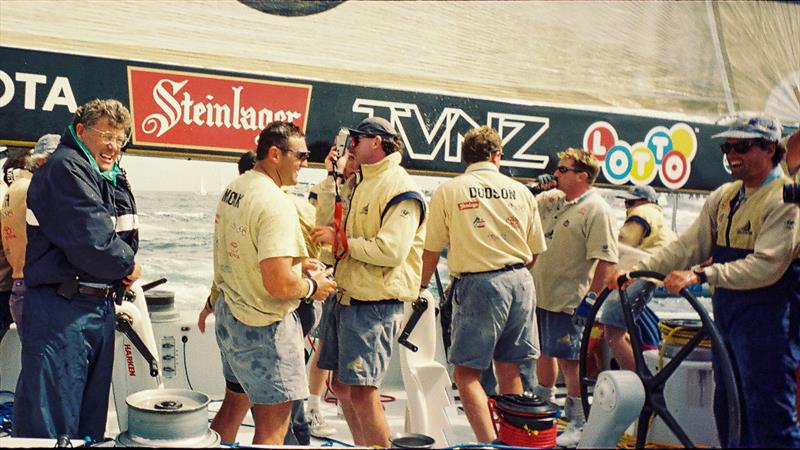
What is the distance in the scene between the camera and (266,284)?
2.82 metres

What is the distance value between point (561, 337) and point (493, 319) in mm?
958

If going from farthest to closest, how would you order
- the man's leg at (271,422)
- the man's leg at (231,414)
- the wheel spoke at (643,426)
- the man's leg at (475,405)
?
the man's leg at (475,405), the man's leg at (231,414), the man's leg at (271,422), the wheel spoke at (643,426)

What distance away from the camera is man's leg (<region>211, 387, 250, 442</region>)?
3.20 meters

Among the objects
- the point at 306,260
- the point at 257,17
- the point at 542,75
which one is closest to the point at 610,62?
the point at 542,75

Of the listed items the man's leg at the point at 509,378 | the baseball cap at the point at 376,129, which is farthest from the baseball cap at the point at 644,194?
the baseball cap at the point at 376,129

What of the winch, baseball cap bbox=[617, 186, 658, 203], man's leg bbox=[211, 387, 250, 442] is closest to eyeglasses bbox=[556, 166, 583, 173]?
baseball cap bbox=[617, 186, 658, 203]

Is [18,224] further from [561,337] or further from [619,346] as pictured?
[619,346]

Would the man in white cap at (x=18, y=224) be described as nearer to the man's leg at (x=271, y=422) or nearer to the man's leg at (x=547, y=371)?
the man's leg at (x=271, y=422)

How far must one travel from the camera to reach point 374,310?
337 cm

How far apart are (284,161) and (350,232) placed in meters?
0.58

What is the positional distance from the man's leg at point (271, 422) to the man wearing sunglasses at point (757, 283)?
51.0 inches

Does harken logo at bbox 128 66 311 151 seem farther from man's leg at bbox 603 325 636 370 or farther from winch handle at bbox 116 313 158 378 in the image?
man's leg at bbox 603 325 636 370

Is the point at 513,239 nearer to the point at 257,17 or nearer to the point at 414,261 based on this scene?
the point at 414,261

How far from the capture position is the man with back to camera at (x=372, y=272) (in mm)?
3324
